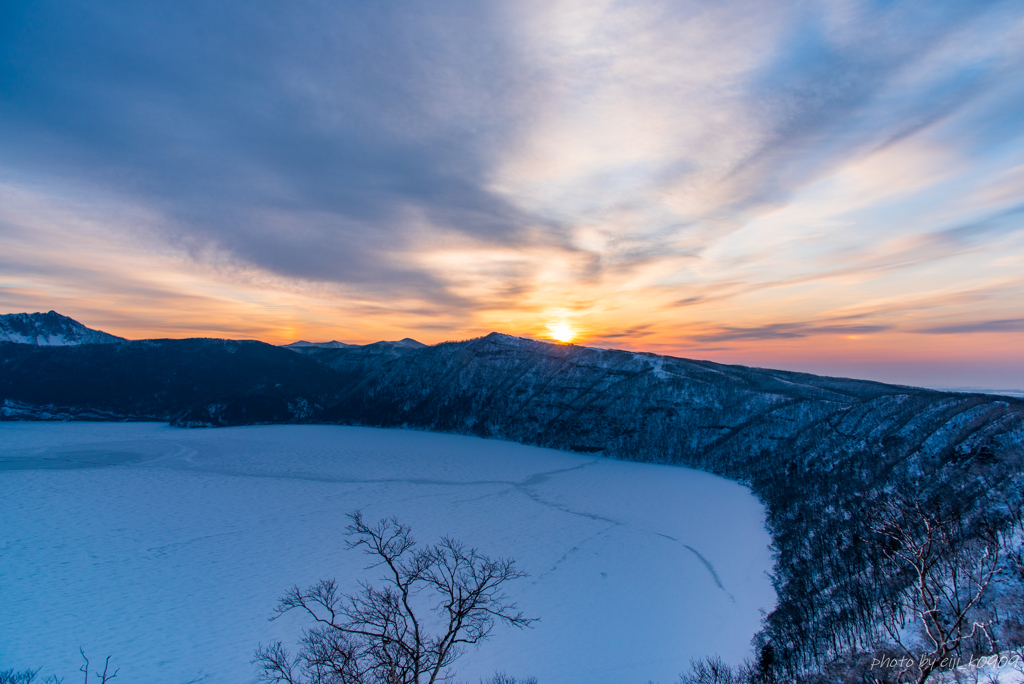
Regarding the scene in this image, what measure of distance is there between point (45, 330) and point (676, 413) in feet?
904

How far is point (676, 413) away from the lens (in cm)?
8944

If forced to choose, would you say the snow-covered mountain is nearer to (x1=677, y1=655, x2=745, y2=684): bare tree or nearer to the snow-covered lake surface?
the snow-covered lake surface

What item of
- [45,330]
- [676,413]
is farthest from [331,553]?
[45,330]

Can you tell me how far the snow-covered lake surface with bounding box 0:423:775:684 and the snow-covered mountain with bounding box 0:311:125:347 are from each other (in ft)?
498

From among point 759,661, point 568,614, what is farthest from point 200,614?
point 759,661

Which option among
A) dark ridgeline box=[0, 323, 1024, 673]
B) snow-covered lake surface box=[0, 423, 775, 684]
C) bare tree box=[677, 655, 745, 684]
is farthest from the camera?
dark ridgeline box=[0, 323, 1024, 673]

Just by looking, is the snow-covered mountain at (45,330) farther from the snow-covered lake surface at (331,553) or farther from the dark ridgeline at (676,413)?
the snow-covered lake surface at (331,553)

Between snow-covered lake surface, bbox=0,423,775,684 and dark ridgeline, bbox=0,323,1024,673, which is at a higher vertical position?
dark ridgeline, bbox=0,323,1024,673

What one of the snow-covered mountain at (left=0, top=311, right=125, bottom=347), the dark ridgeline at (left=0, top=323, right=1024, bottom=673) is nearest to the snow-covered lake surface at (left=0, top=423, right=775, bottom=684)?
the dark ridgeline at (left=0, top=323, right=1024, bottom=673)

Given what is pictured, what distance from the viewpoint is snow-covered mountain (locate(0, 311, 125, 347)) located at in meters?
182

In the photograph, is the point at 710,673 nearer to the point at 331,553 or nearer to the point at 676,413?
the point at 331,553

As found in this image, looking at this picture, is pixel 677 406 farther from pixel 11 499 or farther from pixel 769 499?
pixel 11 499

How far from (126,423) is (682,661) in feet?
566

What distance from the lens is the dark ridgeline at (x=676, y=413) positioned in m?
32.3
